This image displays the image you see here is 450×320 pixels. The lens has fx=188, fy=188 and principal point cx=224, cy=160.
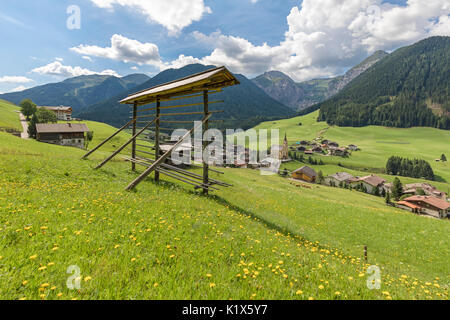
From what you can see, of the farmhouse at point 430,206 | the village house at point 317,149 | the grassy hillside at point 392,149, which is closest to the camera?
the farmhouse at point 430,206

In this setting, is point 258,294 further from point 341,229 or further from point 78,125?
point 78,125

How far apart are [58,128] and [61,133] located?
1.97m

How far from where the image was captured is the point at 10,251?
3703mm

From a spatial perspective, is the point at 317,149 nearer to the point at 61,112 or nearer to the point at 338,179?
the point at 338,179

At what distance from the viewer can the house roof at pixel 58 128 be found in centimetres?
6036

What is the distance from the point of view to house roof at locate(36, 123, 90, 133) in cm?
6036

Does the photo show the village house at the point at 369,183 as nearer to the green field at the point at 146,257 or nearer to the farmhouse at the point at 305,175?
the farmhouse at the point at 305,175

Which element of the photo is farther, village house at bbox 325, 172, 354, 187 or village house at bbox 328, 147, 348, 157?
village house at bbox 328, 147, 348, 157

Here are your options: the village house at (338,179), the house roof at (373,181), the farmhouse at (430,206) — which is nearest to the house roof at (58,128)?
the village house at (338,179)

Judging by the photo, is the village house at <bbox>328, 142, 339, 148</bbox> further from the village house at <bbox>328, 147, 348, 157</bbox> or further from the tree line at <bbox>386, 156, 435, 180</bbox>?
the tree line at <bbox>386, 156, 435, 180</bbox>

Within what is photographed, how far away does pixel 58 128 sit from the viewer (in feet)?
207

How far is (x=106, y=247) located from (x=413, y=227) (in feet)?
70.0

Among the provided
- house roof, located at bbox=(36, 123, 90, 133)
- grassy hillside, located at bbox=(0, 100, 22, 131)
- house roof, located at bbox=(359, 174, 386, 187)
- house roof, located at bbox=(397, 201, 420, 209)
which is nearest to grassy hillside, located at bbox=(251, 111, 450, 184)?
house roof, located at bbox=(359, 174, 386, 187)

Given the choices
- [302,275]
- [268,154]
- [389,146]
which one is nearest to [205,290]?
[302,275]
